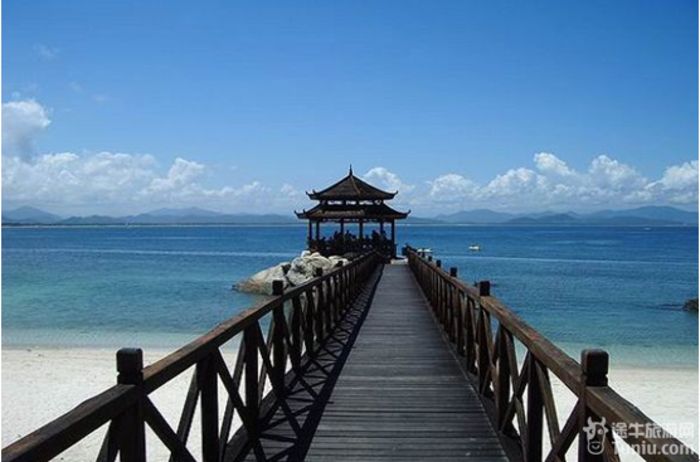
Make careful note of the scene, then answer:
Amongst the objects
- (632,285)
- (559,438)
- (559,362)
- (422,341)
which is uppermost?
(559,362)

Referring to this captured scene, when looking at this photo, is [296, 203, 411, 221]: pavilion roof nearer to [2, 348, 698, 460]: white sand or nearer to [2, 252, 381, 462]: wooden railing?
[2, 348, 698, 460]: white sand

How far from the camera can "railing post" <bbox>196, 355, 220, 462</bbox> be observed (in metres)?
3.57

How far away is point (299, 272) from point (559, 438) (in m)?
25.0

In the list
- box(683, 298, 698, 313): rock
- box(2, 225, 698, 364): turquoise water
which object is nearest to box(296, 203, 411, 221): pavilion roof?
box(2, 225, 698, 364): turquoise water

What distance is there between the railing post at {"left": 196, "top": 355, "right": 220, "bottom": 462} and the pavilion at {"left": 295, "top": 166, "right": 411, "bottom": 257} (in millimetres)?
27570

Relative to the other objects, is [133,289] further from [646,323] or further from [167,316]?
[646,323]

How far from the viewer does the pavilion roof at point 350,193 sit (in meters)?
32.4

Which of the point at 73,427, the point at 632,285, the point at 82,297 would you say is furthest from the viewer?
the point at 632,285

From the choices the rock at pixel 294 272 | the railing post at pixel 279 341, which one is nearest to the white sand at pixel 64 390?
the railing post at pixel 279 341

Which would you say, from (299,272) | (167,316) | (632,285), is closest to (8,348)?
(167,316)

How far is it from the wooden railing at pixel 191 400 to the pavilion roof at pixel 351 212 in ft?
79.5

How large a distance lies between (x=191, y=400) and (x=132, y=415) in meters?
0.79

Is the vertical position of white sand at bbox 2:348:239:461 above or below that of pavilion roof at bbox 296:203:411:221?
below

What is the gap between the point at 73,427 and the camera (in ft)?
6.95
